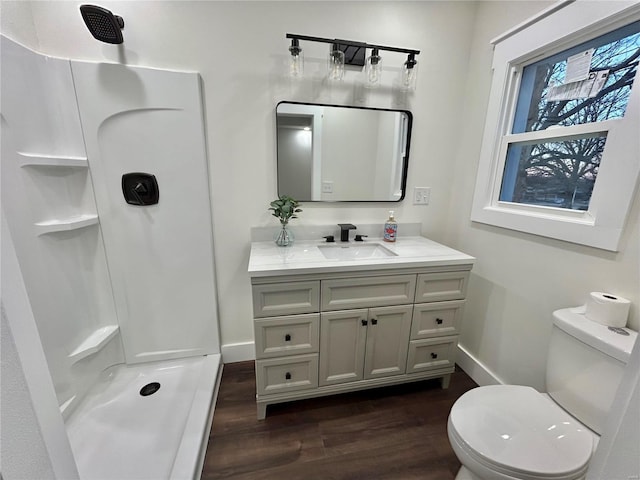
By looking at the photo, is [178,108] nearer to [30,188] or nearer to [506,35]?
[30,188]

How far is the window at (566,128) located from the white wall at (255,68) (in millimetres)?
342

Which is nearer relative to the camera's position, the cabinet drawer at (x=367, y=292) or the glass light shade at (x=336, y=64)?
the cabinet drawer at (x=367, y=292)

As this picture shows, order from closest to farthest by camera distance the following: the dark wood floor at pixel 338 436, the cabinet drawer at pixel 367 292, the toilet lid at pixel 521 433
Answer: the toilet lid at pixel 521 433 → the dark wood floor at pixel 338 436 → the cabinet drawer at pixel 367 292

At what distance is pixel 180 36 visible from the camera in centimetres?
141

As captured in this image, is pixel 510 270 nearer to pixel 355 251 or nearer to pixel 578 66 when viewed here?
pixel 355 251

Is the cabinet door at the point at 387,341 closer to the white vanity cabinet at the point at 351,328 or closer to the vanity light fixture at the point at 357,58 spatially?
the white vanity cabinet at the point at 351,328

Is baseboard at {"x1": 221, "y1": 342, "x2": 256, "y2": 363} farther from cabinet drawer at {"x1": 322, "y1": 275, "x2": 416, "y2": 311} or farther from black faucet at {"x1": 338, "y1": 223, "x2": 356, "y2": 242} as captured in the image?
black faucet at {"x1": 338, "y1": 223, "x2": 356, "y2": 242}

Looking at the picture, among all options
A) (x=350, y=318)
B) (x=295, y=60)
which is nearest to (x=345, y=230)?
(x=350, y=318)

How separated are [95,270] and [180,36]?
1.39 m

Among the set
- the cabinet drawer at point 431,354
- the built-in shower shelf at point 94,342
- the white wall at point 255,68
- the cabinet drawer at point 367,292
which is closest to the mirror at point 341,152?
the white wall at point 255,68

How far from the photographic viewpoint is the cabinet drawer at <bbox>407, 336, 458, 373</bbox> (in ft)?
5.04

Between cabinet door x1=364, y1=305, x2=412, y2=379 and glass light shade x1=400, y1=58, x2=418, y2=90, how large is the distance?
4.42 feet

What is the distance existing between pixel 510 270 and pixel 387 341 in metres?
0.81

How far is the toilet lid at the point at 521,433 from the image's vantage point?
33.0 inches
